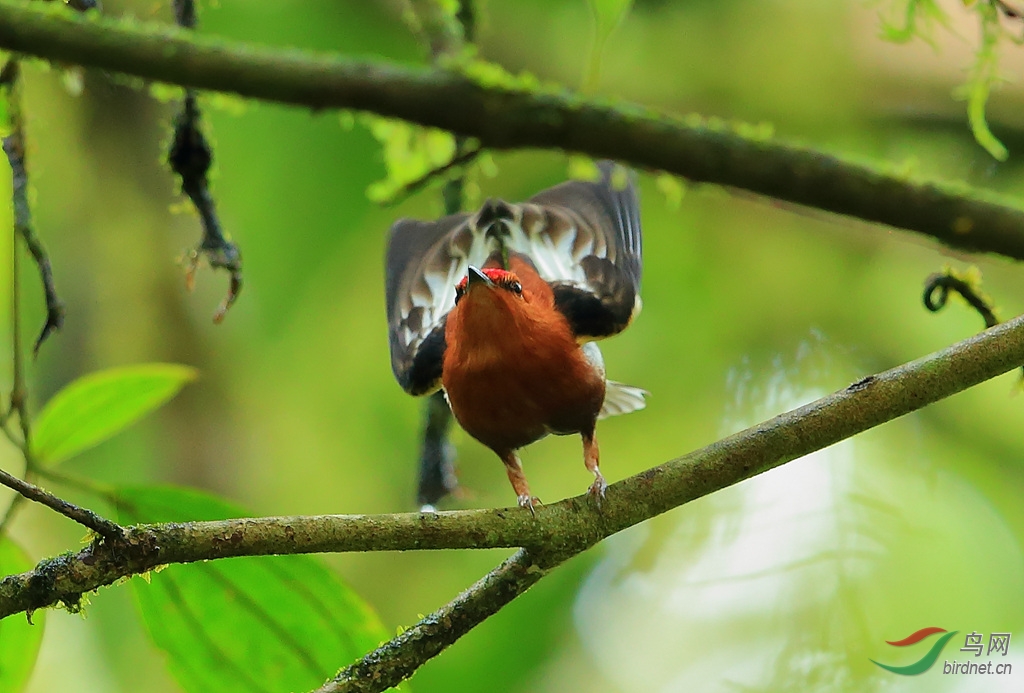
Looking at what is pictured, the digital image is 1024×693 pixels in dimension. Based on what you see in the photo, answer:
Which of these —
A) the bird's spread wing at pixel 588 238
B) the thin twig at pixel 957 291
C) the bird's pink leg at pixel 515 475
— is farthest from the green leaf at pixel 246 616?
the thin twig at pixel 957 291

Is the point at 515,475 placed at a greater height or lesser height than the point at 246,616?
greater

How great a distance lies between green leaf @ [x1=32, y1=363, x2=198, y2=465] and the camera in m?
1.85

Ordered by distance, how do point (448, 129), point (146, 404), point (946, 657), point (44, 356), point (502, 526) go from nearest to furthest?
point (502, 526)
point (448, 129)
point (146, 404)
point (946, 657)
point (44, 356)

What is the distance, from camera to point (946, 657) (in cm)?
326

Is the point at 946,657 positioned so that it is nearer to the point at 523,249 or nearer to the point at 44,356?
the point at 523,249

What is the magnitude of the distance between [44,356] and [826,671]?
10.7 ft

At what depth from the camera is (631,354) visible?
411 centimetres

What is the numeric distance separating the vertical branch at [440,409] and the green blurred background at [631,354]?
2.80 ft

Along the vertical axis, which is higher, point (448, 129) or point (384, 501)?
point (448, 129)

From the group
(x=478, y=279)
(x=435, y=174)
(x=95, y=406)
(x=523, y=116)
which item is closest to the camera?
(x=523, y=116)

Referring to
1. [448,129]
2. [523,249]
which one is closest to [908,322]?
[523,249]

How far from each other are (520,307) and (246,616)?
1078 mm

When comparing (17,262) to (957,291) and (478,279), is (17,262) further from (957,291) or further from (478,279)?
(957,291)

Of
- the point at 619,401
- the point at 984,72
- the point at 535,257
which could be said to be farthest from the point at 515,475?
the point at 984,72
